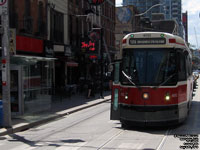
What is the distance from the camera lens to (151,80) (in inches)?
428

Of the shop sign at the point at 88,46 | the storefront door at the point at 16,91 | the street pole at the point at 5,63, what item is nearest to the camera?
the street pole at the point at 5,63

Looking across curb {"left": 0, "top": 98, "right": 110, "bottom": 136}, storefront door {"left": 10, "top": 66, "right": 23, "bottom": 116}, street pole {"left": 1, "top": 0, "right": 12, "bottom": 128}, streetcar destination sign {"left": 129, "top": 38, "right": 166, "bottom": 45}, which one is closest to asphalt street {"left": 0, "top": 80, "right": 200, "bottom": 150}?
curb {"left": 0, "top": 98, "right": 110, "bottom": 136}

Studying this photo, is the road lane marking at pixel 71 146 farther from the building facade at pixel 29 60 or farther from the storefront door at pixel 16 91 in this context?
the storefront door at pixel 16 91

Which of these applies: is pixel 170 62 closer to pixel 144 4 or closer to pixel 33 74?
pixel 33 74

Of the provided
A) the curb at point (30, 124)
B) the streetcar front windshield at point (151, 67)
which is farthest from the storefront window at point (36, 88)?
the streetcar front windshield at point (151, 67)

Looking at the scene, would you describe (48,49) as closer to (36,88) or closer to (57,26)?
(57,26)

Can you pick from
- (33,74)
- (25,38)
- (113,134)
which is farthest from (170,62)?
(25,38)

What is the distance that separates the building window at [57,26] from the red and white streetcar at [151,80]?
1804 cm

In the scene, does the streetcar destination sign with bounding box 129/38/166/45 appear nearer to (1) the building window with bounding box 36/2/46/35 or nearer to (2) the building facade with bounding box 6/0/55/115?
(2) the building facade with bounding box 6/0/55/115

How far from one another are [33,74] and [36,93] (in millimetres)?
952

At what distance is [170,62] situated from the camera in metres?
11.0

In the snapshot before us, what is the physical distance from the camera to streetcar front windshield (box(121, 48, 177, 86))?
35.6ft

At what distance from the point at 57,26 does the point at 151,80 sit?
20.4 meters

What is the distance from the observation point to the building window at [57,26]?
94.5ft
